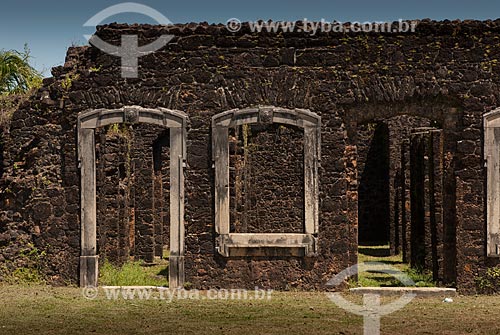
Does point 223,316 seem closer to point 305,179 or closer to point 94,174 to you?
point 305,179

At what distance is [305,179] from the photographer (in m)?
12.7

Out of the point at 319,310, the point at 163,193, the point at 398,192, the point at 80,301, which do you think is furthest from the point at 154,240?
the point at 319,310

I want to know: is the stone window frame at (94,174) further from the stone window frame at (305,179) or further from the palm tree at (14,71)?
the palm tree at (14,71)

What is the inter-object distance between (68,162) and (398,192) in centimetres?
947

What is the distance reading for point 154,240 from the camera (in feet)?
61.9

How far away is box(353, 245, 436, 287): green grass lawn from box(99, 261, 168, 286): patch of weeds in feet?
11.2

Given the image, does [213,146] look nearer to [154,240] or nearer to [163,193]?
[154,240]

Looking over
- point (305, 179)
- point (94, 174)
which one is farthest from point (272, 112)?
point (94, 174)

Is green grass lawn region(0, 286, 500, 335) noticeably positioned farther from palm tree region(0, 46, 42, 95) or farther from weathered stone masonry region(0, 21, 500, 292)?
palm tree region(0, 46, 42, 95)

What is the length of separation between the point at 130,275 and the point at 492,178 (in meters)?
6.09

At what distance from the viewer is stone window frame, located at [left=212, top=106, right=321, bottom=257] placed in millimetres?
12672

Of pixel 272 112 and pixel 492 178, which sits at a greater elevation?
pixel 272 112

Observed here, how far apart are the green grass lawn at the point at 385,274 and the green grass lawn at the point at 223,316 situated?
183 centimetres

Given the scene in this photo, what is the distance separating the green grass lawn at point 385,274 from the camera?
14234mm
